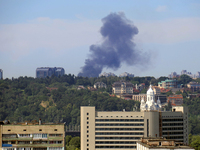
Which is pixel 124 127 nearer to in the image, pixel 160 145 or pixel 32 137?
pixel 32 137

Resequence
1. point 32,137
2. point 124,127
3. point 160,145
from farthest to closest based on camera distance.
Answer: point 124,127, point 32,137, point 160,145

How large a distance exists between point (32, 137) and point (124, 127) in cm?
6343

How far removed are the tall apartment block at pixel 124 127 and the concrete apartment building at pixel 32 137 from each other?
5566 cm

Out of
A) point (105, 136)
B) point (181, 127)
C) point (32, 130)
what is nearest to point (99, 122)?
point (105, 136)

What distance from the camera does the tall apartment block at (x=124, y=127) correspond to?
173 metres

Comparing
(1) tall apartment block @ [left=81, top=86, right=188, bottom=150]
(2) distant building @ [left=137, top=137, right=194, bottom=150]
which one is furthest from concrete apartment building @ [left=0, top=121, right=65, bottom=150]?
(1) tall apartment block @ [left=81, top=86, right=188, bottom=150]

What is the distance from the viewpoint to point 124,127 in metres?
177

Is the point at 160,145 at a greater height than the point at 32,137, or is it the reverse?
the point at 32,137

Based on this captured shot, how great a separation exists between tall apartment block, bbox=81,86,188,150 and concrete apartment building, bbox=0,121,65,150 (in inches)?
2192

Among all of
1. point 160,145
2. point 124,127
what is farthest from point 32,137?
point 124,127

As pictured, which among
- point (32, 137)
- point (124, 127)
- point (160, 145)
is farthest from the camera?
point (124, 127)

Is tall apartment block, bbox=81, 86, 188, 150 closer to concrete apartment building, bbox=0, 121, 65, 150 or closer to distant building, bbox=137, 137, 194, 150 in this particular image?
concrete apartment building, bbox=0, 121, 65, 150

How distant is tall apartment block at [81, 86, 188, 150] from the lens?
172875 millimetres

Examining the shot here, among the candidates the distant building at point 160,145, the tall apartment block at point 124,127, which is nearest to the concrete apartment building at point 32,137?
the distant building at point 160,145
